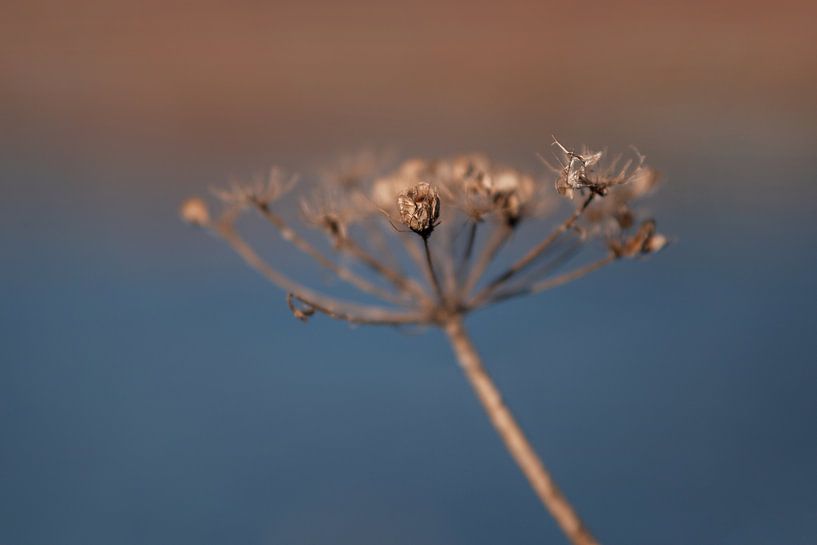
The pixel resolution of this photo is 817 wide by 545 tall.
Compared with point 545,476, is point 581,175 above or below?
above

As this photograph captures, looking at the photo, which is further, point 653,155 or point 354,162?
point 653,155

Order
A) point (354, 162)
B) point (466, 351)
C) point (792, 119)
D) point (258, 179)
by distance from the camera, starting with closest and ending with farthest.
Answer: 1. point (466, 351)
2. point (258, 179)
3. point (354, 162)
4. point (792, 119)

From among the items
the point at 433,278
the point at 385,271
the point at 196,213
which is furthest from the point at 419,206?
the point at 196,213

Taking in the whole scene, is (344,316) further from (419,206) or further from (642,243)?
(642,243)

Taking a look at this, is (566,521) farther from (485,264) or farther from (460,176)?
(460,176)

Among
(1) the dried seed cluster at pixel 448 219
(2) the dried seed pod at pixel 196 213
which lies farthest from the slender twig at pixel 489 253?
(2) the dried seed pod at pixel 196 213

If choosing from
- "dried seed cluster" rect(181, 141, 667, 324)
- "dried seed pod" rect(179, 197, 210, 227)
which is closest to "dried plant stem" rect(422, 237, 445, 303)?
"dried seed cluster" rect(181, 141, 667, 324)

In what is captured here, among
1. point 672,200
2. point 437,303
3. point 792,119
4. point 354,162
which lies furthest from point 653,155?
point 437,303

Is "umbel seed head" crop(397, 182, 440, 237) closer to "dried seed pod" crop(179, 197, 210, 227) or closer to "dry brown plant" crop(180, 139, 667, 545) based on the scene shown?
"dry brown plant" crop(180, 139, 667, 545)
